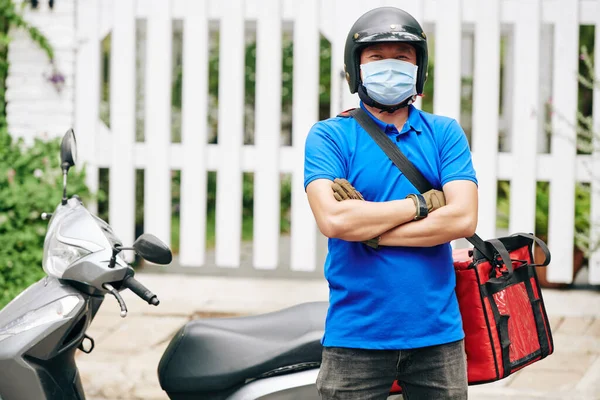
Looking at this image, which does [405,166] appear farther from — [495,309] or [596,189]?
[596,189]

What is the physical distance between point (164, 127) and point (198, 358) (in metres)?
3.45

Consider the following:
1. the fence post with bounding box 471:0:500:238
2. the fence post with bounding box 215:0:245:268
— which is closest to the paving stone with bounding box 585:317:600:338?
the fence post with bounding box 471:0:500:238

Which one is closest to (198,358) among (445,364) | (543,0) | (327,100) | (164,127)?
(445,364)

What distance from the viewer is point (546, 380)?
4.02 m

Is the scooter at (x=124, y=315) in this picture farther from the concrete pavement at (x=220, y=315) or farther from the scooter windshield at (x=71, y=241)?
the concrete pavement at (x=220, y=315)

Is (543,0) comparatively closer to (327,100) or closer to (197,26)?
(197,26)

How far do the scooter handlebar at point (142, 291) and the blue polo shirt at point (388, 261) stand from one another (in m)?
0.48

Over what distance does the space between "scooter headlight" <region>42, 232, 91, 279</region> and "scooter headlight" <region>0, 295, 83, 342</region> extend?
83mm

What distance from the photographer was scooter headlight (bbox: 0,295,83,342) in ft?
7.95

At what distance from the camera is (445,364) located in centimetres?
218

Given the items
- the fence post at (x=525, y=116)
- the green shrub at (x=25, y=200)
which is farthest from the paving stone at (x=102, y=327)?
the fence post at (x=525, y=116)

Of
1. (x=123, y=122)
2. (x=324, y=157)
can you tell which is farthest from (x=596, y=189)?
Answer: (x=324, y=157)

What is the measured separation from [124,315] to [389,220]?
0.80m

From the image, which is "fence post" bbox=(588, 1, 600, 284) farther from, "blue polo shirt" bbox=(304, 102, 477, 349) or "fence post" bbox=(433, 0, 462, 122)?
"blue polo shirt" bbox=(304, 102, 477, 349)
